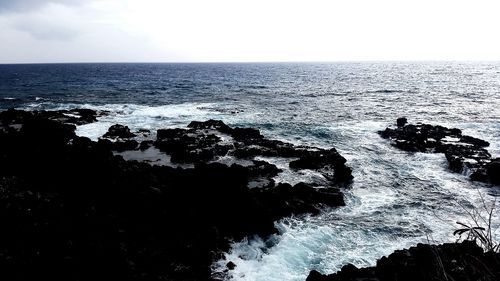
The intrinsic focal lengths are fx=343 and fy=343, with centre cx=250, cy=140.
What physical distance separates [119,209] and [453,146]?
2929cm

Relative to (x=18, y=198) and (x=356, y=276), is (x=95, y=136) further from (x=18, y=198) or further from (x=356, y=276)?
(x=356, y=276)

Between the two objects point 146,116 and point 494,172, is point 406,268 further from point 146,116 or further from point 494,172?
point 146,116

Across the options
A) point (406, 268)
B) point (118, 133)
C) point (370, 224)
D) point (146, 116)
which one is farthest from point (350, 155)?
point (146, 116)

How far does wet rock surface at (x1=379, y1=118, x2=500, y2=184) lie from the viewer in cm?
2521

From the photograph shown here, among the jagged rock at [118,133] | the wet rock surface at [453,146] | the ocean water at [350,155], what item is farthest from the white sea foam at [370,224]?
the jagged rock at [118,133]

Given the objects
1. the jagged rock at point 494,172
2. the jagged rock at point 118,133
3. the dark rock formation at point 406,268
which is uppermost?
the jagged rock at point 118,133

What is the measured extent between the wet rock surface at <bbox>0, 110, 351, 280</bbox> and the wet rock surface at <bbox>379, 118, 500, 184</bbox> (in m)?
9.89

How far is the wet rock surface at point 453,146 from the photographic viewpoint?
2521 cm

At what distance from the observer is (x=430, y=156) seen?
3083 centimetres

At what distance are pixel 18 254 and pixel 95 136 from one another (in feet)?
86.1

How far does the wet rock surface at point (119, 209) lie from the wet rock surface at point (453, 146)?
989 centimetres

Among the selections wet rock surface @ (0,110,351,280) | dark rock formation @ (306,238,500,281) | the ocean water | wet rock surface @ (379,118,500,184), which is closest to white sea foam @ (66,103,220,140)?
the ocean water

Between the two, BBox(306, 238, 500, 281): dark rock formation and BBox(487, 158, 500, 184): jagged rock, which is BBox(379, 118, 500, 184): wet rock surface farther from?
BBox(306, 238, 500, 281): dark rock formation

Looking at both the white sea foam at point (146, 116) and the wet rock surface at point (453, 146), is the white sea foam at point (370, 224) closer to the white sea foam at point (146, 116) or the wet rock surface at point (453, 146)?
the wet rock surface at point (453, 146)
